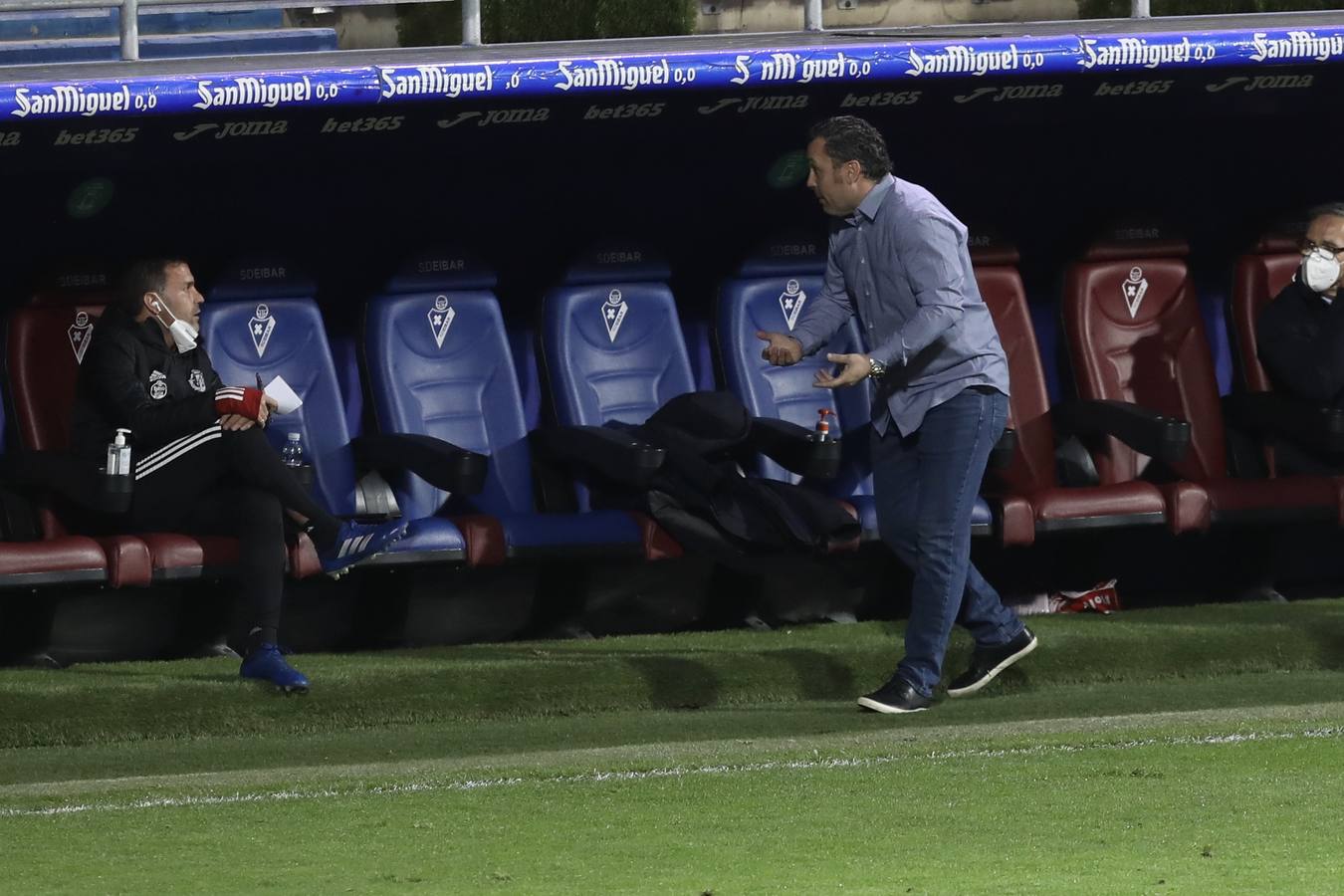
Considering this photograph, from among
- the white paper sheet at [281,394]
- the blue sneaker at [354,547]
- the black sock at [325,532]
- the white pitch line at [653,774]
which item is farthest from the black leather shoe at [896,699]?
the white paper sheet at [281,394]

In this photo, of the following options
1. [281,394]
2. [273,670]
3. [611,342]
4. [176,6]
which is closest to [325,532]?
[281,394]

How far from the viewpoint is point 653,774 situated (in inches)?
223

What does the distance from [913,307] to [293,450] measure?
77.8 inches

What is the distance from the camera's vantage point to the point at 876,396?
6387mm

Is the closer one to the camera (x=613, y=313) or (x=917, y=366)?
(x=917, y=366)

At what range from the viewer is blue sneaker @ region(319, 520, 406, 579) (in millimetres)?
7008

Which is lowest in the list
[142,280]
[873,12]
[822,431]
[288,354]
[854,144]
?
[822,431]

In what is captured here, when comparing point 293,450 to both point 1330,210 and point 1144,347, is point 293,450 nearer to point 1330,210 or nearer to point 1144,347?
point 1144,347

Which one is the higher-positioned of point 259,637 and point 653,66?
point 653,66

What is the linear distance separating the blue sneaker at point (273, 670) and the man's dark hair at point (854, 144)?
1.83 meters

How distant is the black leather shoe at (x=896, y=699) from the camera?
6387 mm

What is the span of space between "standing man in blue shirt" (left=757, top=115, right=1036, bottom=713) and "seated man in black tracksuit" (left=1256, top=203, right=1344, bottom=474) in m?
1.78

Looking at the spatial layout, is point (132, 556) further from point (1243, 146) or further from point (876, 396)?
point (1243, 146)

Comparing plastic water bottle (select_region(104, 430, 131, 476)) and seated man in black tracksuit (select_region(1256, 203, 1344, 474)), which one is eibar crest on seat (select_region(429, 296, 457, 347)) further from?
seated man in black tracksuit (select_region(1256, 203, 1344, 474))
